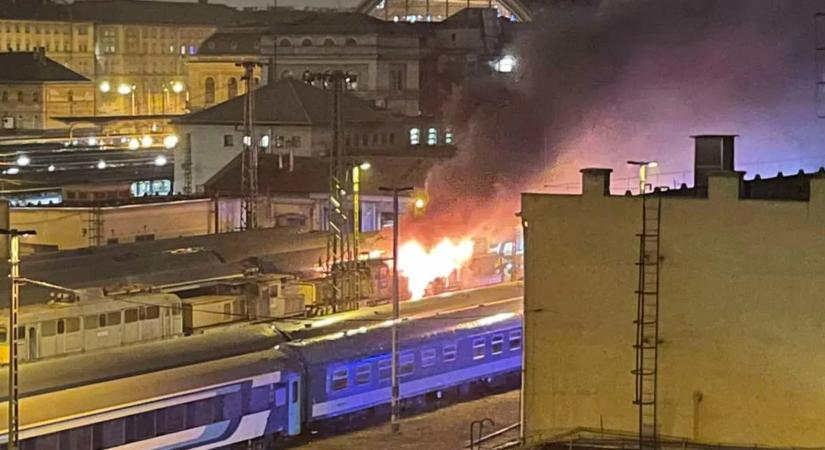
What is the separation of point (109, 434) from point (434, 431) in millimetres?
4941

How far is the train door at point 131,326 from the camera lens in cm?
2150

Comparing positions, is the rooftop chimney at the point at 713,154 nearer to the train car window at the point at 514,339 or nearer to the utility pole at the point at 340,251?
the train car window at the point at 514,339

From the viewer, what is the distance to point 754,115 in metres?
27.4

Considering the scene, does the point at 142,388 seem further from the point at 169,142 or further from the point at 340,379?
the point at 169,142

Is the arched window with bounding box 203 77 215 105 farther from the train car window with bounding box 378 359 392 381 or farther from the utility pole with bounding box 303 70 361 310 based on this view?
the train car window with bounding box 378 359 392 381

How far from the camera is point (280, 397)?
746 inches

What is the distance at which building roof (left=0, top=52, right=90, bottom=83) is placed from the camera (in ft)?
224

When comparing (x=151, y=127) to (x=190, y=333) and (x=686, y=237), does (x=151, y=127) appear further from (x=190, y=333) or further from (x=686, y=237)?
A: (x=686, y=237)

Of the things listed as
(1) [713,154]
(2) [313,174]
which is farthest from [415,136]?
(1) [713,154]

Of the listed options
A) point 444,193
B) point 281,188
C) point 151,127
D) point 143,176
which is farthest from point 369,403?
point 151,127

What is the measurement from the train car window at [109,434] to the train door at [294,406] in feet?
9.69

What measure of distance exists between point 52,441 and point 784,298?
7353mm

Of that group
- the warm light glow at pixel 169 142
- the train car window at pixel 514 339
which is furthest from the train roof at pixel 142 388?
the warm light glow at pixel 169 142

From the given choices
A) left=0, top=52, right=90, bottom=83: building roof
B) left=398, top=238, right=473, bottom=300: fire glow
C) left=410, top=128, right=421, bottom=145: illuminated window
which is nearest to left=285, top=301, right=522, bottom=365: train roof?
left=398, top=238, right=473, bottom=300: fire glow
